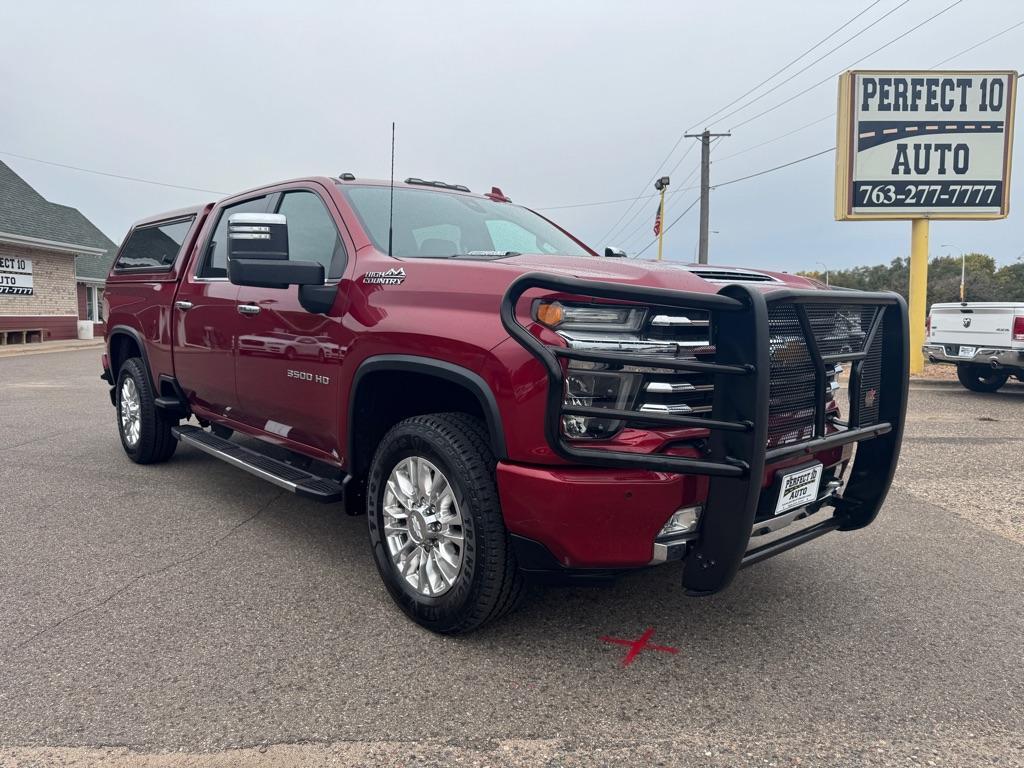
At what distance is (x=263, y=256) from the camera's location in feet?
11.3

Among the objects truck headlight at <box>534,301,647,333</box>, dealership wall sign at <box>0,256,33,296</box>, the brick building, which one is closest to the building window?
the brick building

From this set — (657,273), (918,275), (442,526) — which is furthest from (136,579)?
(918,275)

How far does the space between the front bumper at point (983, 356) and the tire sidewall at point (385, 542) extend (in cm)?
1015

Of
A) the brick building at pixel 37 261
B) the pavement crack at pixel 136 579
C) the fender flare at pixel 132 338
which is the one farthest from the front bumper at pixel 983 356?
the brick building at pixel 37 261

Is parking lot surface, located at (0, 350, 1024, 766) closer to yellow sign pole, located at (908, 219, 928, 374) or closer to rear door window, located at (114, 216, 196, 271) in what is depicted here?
rear door window, located at (114, 216, 196, 271)

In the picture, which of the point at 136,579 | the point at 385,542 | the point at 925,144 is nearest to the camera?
the point at 385,542

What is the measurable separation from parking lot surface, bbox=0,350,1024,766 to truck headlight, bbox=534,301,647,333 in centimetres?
129

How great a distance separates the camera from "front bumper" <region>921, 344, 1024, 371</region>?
10.3 m

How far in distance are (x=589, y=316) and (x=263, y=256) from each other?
1.67 meters

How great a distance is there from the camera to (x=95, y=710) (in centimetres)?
251

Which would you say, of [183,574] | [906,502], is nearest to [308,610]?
[183,574]

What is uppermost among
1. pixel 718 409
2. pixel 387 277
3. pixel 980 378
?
pixel 387 277

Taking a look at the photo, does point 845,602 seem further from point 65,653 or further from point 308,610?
point 65,653

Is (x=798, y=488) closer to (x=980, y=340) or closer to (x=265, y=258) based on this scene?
(x=265, y=258)
